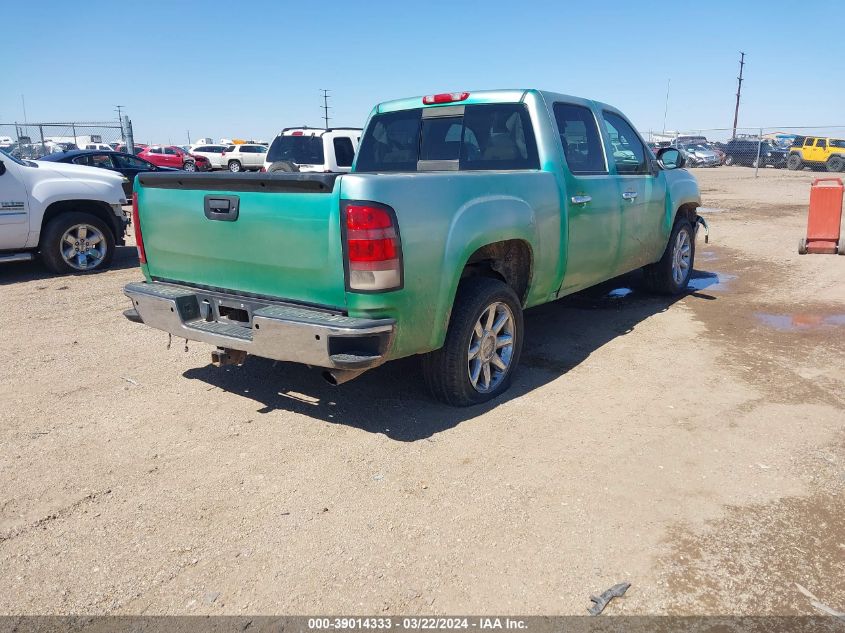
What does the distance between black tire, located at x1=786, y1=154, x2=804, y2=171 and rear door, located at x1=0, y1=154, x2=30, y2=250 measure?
124ft

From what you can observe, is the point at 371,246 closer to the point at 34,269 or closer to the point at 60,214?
the point at 60,214

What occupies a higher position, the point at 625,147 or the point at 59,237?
the point at 625,147

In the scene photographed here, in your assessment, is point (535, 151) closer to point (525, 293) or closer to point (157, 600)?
point (525, 293)

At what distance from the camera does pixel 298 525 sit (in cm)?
296

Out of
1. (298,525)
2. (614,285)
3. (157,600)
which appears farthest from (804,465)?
(614,285)

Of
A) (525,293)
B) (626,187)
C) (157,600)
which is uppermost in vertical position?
(626,187)

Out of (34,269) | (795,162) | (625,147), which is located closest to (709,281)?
(625,147)

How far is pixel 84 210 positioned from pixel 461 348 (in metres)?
7.06

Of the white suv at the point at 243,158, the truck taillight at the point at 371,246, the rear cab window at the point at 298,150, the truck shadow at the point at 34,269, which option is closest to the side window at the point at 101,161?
the rear cab window at the point at 298,150

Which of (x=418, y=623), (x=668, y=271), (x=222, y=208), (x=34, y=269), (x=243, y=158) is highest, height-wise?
(x=243, y=158)

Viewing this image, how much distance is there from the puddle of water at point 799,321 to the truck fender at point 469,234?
3421 mm

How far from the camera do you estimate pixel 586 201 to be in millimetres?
4918

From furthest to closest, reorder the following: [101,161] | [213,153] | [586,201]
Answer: [213,153], [101,161], [586,201]

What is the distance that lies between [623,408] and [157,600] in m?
2.91
